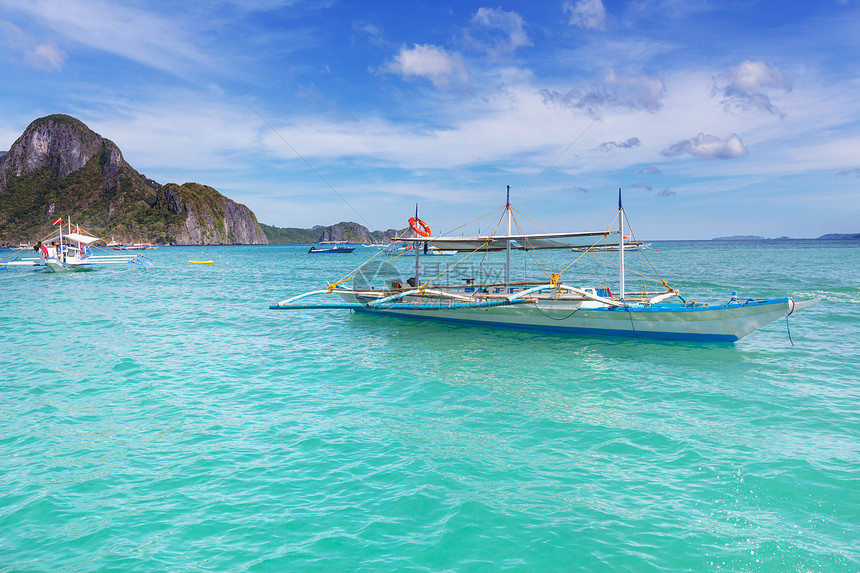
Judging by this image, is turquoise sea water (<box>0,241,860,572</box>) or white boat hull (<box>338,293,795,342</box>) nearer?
turquoise sea water (<box>0,241,860,572</box>)

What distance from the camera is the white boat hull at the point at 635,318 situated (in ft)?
55.1

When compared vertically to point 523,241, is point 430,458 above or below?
below

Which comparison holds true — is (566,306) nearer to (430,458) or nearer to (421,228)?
(421,228)

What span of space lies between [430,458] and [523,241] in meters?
16.1

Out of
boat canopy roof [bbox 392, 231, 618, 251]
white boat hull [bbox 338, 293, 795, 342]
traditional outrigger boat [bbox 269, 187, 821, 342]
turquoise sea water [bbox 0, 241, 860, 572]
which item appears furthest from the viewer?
boat canopy roof [bbox 392, 231, 618, 251]

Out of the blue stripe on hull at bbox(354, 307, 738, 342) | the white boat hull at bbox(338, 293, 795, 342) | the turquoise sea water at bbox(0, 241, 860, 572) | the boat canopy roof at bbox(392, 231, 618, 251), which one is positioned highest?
the boat canopy roof at bbox(392, 231, 618, 251)

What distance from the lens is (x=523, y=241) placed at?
2312 centimetres

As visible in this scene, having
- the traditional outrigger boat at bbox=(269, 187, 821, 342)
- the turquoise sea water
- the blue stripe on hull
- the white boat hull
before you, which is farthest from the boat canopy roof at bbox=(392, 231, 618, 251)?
the turquoise sea water

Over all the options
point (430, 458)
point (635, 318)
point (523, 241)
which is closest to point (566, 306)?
point (635, 318)

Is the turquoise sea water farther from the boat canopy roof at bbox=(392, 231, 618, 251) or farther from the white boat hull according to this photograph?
the boat canopy roof at bbox=(392, 231, 618, 251)

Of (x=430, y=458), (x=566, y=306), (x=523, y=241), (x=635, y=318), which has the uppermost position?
(x=523, y=241)

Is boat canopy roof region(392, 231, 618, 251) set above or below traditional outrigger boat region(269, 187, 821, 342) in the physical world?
above

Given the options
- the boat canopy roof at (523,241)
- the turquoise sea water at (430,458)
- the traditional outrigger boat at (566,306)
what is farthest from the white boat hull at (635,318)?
the boat canopy roof at (523,241)

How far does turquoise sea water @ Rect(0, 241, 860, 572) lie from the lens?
6188 mm
